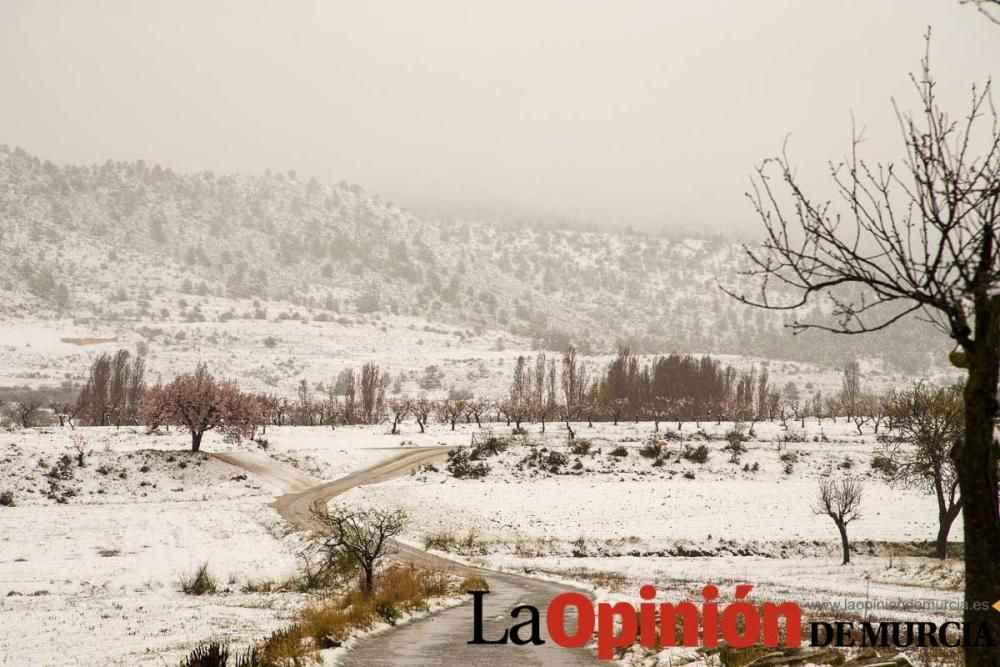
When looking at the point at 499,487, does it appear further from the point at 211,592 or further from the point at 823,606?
the point at 823,606

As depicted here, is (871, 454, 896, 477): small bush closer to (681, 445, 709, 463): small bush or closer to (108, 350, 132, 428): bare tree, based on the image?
(681, 445, 709, 463): small bush

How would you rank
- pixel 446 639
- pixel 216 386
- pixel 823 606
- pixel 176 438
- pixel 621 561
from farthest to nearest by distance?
pixel 176 438 → pixel 216 386 → pixel 621 561 → pixel 823 606 → pixel 446 639

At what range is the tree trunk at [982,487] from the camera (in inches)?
253

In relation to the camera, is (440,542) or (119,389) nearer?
(440,542)

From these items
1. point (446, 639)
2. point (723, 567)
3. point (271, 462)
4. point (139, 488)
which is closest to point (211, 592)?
point (446, 639)

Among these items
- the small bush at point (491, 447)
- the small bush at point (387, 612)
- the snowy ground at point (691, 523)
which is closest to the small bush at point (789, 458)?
the snowy ground at point (691, 523)

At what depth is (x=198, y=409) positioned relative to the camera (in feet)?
237

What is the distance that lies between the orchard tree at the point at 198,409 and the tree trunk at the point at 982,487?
72.9m

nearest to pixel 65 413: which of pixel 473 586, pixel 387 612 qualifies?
pixel 473 586

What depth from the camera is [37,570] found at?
3550cm

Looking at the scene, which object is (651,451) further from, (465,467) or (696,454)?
(465,467)

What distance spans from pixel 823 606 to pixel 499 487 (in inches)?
1885

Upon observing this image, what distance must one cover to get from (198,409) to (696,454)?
1966 inches

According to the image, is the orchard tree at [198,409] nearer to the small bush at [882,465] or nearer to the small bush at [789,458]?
the small bush at [789,458]
